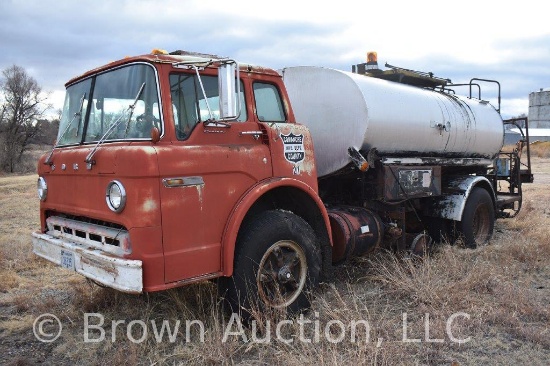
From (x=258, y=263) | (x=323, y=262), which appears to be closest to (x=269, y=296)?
(x=258, y=263)

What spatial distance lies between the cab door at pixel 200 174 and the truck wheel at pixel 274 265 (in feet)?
0.90

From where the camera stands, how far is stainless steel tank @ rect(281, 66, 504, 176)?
19.5ft

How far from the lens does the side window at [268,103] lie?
4879mm

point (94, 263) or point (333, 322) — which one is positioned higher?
point (94, 263)

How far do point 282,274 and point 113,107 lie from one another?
2.11 m

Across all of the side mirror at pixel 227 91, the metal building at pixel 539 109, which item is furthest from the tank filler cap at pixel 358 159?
the metal building at pixel 539 109

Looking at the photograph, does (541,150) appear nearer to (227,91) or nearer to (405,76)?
(405,76)

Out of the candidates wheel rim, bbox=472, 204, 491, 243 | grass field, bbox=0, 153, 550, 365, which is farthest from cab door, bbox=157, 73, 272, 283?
wheel rim, bbox=472, 204, 491, 243

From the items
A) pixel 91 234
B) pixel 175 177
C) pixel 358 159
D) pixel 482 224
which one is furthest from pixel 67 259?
pixel 482 224

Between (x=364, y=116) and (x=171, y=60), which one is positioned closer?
(x=171, y=60)

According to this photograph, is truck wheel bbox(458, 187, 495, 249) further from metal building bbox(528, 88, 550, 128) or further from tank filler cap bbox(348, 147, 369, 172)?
metal building bbox(528, 88, 550, 128)

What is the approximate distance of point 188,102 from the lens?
4262 millimetres

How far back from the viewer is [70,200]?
449cm

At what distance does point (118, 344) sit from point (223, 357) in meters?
1.09
